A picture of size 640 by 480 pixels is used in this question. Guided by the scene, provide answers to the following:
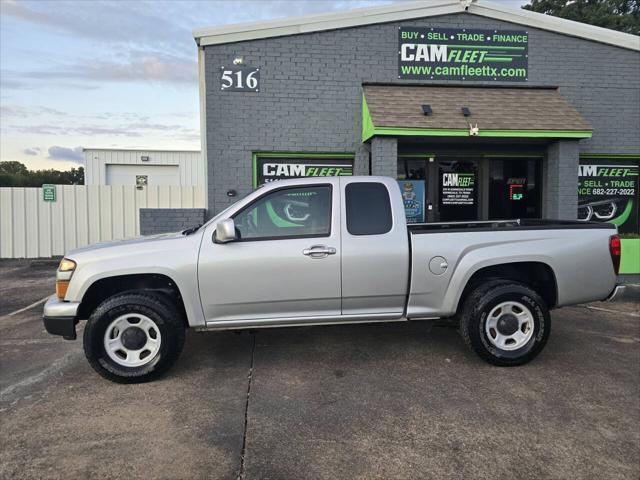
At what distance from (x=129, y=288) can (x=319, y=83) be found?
6.38 m

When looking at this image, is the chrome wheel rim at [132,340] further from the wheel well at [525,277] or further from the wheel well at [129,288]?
the wheel well at [525,277]

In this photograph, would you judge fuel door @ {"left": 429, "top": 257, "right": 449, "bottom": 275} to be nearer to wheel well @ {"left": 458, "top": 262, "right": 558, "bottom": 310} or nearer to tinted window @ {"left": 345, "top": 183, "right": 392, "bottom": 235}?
wheel well @ {"left": 458, "top": 262, "right": 558, "bottom": 310}

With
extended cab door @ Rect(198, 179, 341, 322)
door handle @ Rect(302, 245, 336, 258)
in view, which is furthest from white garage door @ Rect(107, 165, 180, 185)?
door handle @ Rect(302, 245, 336, 258)

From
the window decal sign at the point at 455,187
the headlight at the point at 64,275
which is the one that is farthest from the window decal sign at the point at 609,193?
the headlight at the point at 64,275

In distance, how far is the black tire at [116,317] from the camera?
4.39 meters

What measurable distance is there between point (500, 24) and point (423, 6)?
1.66 meters

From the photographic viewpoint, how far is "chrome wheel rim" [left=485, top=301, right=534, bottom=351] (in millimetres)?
4793

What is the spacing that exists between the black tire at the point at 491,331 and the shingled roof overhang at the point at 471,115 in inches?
183

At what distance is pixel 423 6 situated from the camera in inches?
383

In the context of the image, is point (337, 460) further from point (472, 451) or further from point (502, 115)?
point (502, 115)

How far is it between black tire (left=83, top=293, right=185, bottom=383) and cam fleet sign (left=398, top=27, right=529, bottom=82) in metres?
7.41

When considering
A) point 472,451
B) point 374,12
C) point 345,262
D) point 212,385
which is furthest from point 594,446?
point 374,12

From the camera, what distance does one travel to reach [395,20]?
9797 mm

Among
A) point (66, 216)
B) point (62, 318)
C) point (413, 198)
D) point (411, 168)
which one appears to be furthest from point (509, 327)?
point (66, 216)
